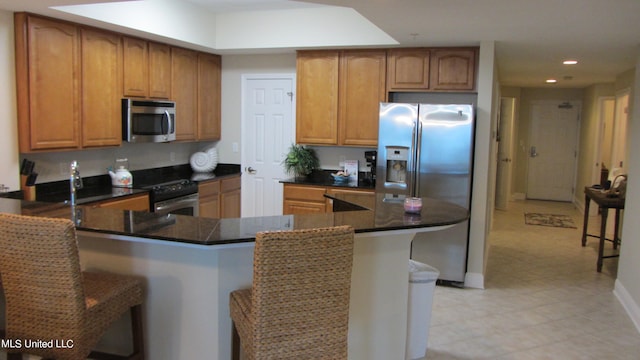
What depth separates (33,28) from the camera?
152 inches

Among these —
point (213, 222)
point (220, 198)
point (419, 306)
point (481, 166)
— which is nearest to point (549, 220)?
point (481, 166)

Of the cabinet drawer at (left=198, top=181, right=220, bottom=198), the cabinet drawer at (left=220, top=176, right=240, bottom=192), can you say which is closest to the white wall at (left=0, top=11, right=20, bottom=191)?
the cabinet drawer at (left=198, top=181, right=220, bottom=198)

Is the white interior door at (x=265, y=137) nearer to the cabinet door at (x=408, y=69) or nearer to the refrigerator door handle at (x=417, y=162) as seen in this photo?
the cabinet door at (x=408, y=69)

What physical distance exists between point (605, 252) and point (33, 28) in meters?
6.54

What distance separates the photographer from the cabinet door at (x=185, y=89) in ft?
17.9

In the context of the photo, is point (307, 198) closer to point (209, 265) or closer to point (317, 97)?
point (317, 97)

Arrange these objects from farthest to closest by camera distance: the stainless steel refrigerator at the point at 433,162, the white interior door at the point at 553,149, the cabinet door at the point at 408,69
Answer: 1. the white interior door at the point at 553,149
2. the cabinet door at the point at 408,69
3. the stainless steel refrigerator at the point at 433,162

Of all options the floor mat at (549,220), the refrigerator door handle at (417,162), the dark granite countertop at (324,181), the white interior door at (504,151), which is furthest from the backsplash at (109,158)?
the white interior door at (504,151)

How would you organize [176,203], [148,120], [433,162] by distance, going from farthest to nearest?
[176,203], [148,120], [433,162]

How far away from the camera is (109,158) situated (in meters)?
5.07

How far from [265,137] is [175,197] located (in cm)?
156

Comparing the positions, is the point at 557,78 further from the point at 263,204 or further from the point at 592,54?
the point at 263,204

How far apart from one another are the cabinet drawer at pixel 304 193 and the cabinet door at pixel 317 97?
1.74 feet

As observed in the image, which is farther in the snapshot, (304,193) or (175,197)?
(304,193)
